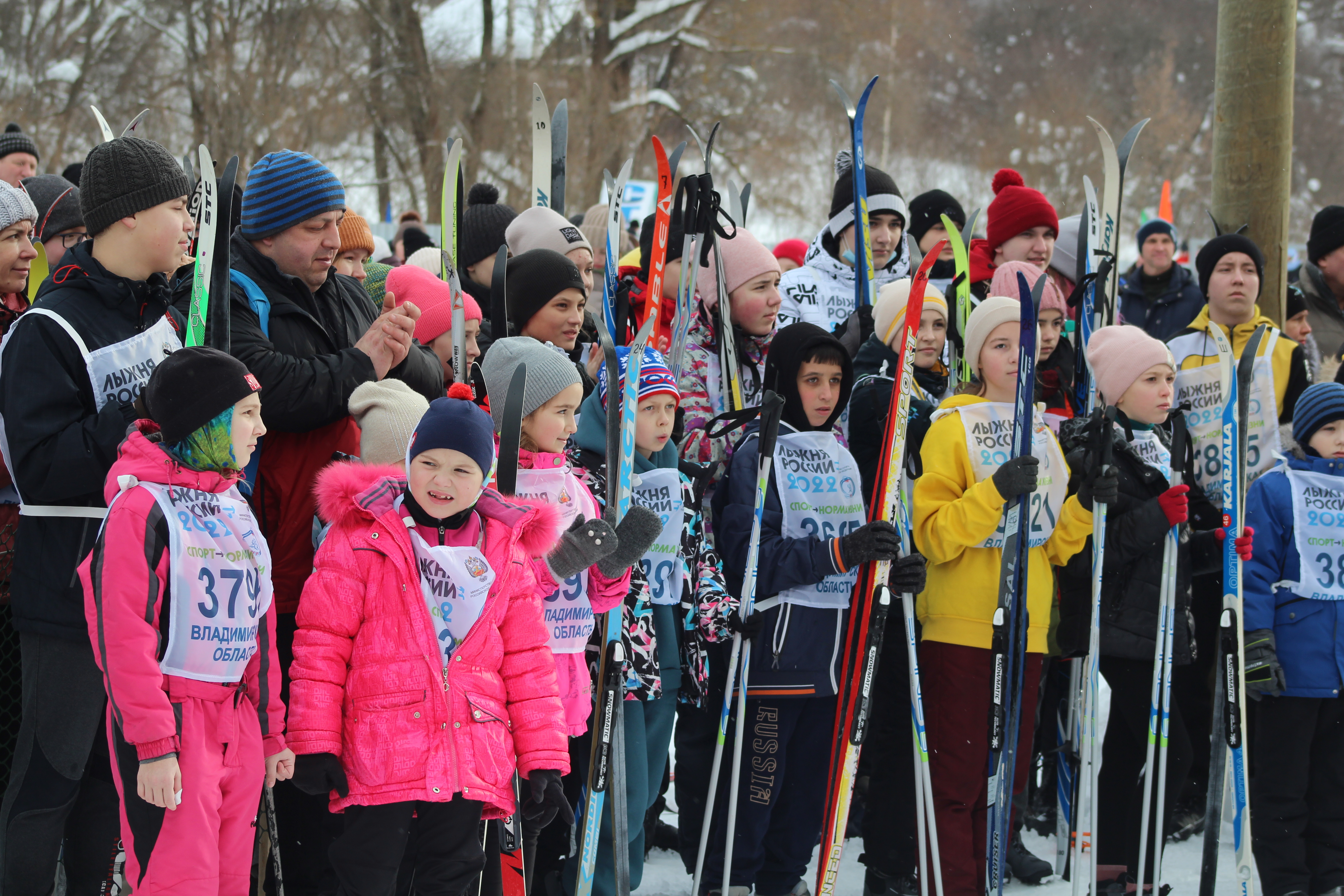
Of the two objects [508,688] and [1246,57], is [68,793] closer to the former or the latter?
[508,688]

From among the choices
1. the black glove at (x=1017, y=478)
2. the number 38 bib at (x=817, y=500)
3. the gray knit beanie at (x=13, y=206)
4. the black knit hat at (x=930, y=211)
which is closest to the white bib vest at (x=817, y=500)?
the number 38 bib at (x=817, y=500)

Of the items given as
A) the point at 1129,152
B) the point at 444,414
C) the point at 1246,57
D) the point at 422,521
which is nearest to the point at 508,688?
the point at 422,521

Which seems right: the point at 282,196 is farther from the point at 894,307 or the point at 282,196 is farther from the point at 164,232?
the point at 894,307

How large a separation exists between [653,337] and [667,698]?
1.14 metres

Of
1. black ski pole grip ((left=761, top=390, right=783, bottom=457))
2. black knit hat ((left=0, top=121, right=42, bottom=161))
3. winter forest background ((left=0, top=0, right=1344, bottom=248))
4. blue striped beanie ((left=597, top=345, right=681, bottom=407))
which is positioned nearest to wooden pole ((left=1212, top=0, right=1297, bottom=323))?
black ski pole grip ((left=761, top=390, right=783, bottom=457))

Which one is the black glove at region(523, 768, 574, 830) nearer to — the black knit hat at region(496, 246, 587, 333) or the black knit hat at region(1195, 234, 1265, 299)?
the black knit hat at region(496, 246, 587, 333)

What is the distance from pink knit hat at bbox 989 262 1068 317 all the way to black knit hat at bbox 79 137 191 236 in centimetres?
270


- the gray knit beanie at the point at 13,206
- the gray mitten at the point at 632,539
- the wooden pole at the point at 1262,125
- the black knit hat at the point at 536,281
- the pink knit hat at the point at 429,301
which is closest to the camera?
the gray mitten at the point at 632,539

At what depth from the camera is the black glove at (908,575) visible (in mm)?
3174

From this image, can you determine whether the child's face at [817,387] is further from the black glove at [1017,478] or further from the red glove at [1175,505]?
the red glove at [1175,505]

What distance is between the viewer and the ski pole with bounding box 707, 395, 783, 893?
3.20 metres

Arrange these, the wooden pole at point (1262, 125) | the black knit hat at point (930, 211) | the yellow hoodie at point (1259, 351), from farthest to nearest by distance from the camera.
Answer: the black knit hat at point (930, 211)
the wooden pole at point (1262, 125)
the yellow hoodie at point (1259, 351)

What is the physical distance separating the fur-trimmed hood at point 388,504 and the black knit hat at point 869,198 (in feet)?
8.24

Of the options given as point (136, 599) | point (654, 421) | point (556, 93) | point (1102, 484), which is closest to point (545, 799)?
point (136, 599)
